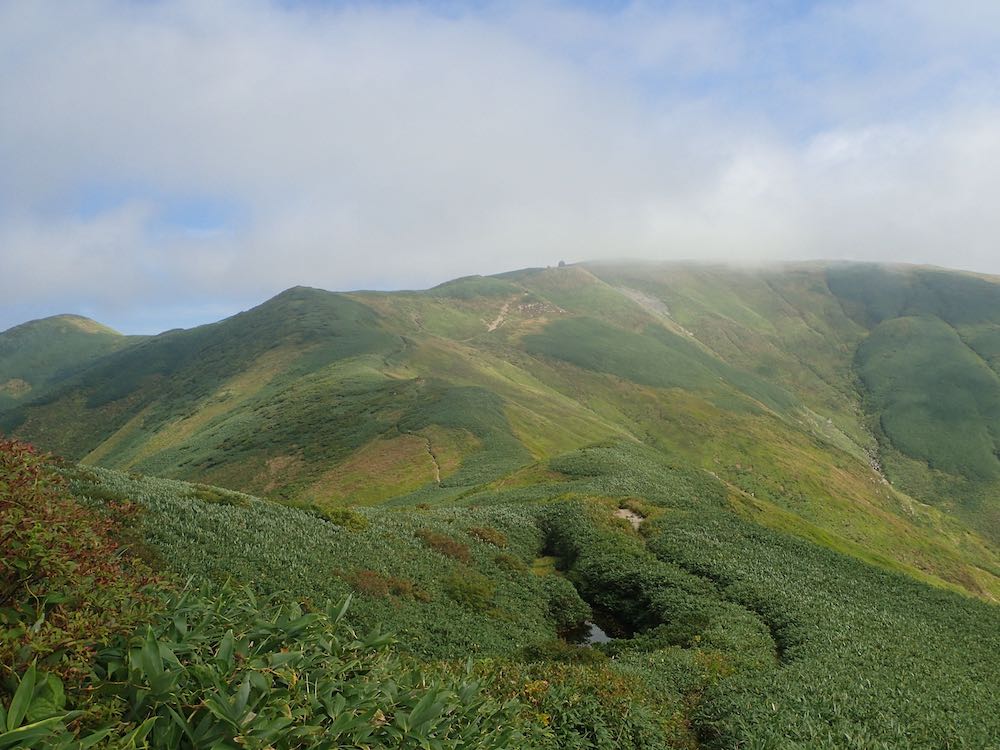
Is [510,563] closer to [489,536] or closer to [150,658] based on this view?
[489,536]

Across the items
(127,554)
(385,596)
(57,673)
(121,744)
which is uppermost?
(57,673)

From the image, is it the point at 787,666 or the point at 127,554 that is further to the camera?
the point at 787,666

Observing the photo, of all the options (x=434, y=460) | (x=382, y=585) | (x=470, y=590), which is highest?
(x=382, y=585)

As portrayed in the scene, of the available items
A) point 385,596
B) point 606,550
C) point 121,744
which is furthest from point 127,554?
point 606,550

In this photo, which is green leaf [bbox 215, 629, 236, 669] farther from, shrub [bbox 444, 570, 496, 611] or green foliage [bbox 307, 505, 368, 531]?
green foliage [bbox 307, 505, 368, 531]

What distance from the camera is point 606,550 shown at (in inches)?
1380

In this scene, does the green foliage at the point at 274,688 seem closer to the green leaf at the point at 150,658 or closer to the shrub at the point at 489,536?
the green leaf at the point at 150,658

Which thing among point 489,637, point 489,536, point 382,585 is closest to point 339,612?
point 382,585

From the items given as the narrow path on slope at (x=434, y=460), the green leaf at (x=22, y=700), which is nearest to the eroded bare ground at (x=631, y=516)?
the narrow path on slope at (x=434, y=460)

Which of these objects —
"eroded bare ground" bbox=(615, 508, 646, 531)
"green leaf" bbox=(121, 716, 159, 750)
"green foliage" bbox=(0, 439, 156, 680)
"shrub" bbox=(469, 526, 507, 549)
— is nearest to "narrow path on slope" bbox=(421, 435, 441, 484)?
"eroded bare ground" bbox=(615, 508, 646, 531)

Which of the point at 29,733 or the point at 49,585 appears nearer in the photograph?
the point at 29,733

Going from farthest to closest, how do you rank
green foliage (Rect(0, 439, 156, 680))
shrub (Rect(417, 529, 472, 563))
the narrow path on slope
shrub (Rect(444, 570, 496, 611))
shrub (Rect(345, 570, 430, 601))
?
1. the narrow path on slope
2. shrub (Rect(417, 529, 472, 563))
3. shrub (Rect(444, 570, 496, 611))
4. shrub (Rect(345, 570, 430, 601))
5. green foliage (Rect(0, 439, 156, 680))

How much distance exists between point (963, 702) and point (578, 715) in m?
14.5

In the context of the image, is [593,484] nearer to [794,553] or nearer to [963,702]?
[794,553]
